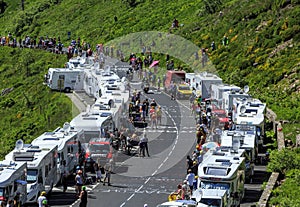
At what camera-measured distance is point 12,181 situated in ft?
154

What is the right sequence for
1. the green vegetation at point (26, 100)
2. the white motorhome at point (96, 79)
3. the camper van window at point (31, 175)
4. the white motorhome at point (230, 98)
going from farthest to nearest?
the green vegetation at point (26, 100), the white motorhome at point (96, 79), the white motorhome at point (230, 98), the camper van window at point (31, 175)

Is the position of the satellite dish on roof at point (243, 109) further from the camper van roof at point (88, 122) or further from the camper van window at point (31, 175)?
the camper van window at point (31, 175)

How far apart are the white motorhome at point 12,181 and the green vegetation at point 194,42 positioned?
40.8ft

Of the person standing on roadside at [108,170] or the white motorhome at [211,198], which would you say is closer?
the white motorhome at [211,198]

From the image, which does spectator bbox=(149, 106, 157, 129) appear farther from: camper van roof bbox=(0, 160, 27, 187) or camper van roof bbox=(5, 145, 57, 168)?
camper van roof bbox=(0, 160, 27, 187)

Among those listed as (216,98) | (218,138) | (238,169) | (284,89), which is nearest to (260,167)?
(218,138)

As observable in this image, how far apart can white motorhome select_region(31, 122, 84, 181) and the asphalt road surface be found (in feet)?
6.05

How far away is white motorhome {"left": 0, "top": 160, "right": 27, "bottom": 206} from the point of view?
153 ft

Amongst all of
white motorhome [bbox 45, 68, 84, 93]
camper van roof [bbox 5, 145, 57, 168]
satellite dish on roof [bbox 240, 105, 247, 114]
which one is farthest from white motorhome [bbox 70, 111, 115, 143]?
white motorhome [bbox 45, 68, 84, 93]

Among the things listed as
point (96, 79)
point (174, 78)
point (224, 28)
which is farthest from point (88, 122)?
point (224, 28)

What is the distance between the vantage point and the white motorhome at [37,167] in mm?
49675

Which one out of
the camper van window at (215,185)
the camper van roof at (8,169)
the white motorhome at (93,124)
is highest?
the white motorhome at (93,124)

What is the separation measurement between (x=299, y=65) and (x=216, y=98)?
12.3 m

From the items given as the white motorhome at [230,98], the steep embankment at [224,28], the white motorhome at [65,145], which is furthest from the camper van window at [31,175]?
the white motorhome at [230,98]
